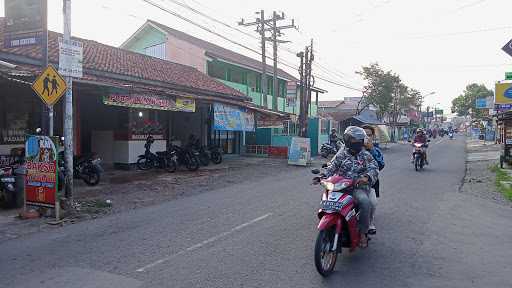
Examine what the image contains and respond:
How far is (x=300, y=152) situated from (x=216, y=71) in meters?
11.9

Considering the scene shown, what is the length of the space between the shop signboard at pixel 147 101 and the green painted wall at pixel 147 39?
15.6 meters

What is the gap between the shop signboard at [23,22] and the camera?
26.6 ft

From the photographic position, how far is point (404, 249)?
571 cm

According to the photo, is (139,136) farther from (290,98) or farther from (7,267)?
(290,98)

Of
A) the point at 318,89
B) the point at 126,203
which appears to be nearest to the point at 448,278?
the point at 126,203

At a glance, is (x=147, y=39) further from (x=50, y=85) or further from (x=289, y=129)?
(x=50, y=85)

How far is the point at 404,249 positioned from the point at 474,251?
960 millimetres

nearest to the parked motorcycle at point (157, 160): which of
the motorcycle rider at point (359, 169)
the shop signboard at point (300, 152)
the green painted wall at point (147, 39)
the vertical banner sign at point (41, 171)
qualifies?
the shop signboard at point (300, 152)

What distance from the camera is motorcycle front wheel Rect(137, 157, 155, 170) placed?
636 inches

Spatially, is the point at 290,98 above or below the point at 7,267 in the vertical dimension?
above

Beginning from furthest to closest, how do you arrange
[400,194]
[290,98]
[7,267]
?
[290,98]
[400,194]
[7,267]

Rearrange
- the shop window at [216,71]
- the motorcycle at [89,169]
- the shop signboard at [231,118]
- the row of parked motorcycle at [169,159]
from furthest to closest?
the shop window at [216,71], the shop signboard at [231,118], the row of parked motorcycle at [169,159], the motorcycle at [89,169]

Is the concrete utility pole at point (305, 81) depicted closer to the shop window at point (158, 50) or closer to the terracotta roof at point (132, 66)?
the terracotta roof at point (132, 66)

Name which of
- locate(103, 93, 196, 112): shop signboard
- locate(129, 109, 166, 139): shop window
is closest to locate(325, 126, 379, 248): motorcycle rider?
locate(103, 93, 196, 112): shop signboard
